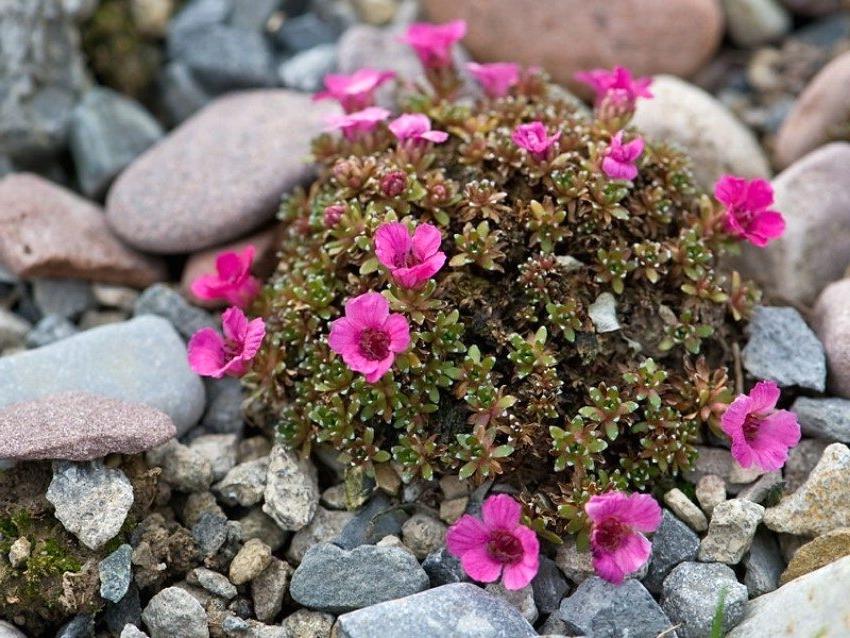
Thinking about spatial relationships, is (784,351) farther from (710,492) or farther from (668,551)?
(668,551)

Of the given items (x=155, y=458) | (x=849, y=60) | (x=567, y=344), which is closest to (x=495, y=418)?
(x=567, y=344)

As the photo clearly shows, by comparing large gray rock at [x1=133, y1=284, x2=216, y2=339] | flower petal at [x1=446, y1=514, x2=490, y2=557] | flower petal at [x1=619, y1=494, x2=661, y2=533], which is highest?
flower petal at [x1=619, y1=494, x2=661, y2=533]

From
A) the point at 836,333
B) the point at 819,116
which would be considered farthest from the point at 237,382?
the point at 819,116

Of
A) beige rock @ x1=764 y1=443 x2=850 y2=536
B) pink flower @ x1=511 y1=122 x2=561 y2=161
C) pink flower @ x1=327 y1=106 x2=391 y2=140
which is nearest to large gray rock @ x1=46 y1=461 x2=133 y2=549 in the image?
→ pink flower @ x1=327 y1=106 x2=391 y2=140

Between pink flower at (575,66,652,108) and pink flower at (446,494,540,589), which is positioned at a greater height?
pink flower at (575,66,652,108)

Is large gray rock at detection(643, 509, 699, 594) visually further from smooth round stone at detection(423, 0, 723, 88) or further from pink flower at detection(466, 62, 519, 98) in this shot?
smooth round stone at detection(423, 0, 723, 88)

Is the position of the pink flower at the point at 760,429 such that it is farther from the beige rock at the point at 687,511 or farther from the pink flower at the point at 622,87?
the pink flower at the point at 622,87

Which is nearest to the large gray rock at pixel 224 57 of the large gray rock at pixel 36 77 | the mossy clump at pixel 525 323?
the large gray rock at pixel 36 77
